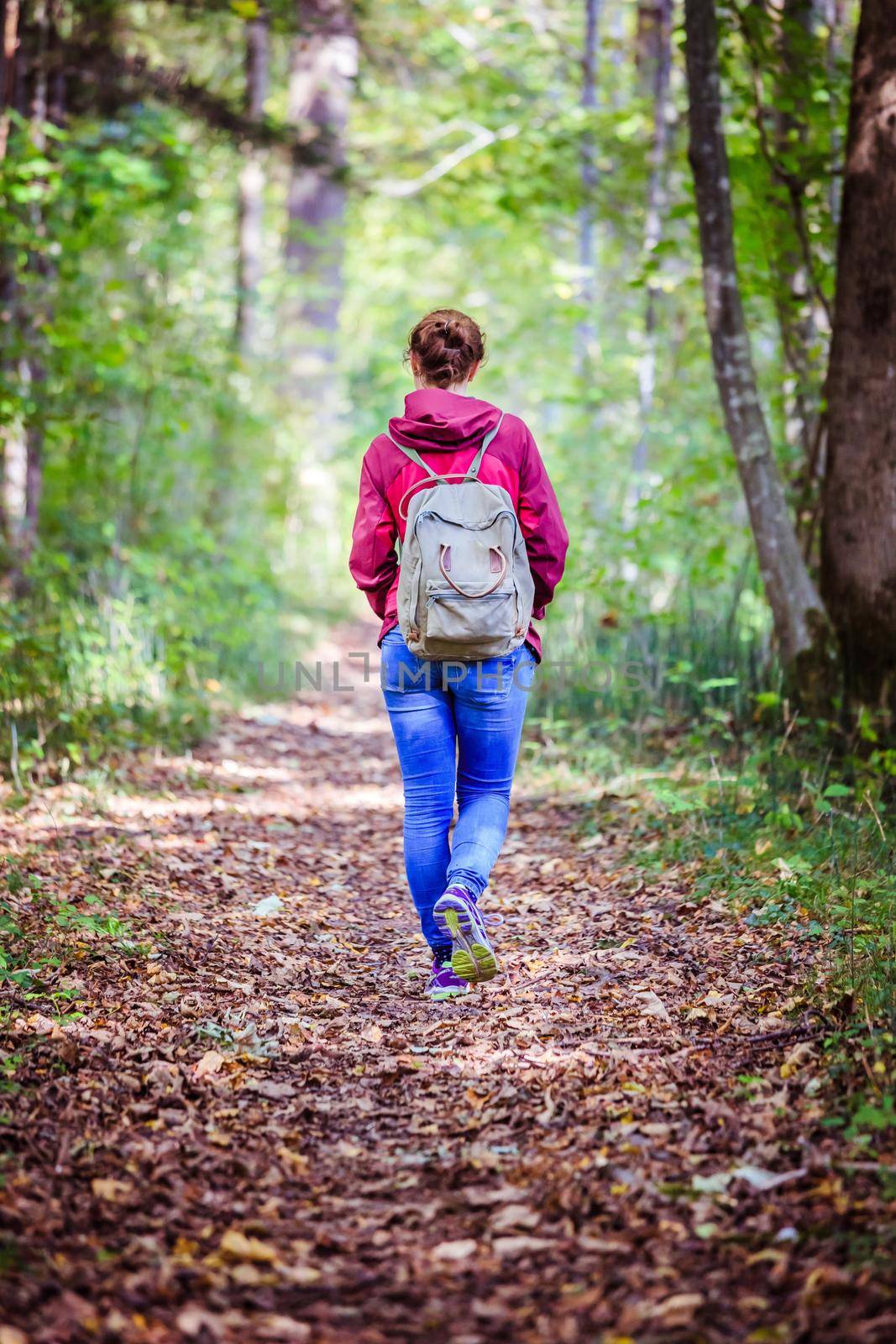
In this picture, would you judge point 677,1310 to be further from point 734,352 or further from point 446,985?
point 734,352

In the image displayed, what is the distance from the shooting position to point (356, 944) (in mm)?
4090

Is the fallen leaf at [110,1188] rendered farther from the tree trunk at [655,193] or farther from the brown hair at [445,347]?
the tree trunk at [655,193]

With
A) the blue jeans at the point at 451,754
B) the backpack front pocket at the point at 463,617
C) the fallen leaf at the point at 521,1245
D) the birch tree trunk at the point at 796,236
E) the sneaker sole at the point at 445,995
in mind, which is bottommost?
the sneaker sole at the point at 445,995

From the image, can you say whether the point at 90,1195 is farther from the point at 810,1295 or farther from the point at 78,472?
the point at 78,472

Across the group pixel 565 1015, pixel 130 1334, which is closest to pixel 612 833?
pixel 565 1015

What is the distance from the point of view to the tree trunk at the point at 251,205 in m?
10.0

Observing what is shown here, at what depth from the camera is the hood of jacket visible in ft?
10.2

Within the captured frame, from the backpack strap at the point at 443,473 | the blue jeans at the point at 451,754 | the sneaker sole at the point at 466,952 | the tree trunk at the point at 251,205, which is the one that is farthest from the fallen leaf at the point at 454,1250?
the tree trunk at the point at 251,205

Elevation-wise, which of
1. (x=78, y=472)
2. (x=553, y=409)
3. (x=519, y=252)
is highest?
(x=519, y=252)

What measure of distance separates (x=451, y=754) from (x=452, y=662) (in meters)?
0.32

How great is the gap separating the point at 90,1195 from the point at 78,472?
6.63 m

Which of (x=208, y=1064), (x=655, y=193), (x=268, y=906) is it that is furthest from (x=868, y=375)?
(x=655, y=193)

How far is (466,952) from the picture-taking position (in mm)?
3215

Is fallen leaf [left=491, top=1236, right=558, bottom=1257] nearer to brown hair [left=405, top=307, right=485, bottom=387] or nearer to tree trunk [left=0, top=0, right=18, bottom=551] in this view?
brown hair [left=405, top=307, right=485, bottom=387]
